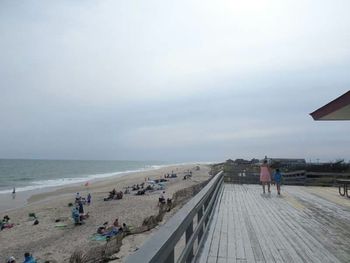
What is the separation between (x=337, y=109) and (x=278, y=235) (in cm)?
465

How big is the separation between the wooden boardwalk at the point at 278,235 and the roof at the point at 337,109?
2851 mm

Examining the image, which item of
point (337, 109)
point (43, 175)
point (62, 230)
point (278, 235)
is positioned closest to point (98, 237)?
point (62, 230)

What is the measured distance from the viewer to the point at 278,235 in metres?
6.83

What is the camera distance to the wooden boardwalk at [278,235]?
5348 mm

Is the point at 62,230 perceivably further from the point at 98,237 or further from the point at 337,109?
the point at 337,109

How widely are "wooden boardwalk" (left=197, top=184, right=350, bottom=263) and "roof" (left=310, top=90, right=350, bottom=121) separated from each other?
2851 millimetres

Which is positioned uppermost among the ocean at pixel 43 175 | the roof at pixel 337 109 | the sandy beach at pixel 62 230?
the roof at pixel 337 109

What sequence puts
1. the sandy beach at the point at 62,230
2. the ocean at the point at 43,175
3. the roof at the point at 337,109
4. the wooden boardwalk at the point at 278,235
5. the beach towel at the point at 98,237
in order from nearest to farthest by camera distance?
the wooden boardwalk at the point at 278,235
the roof at the point at 337,109
the sandy beach at the point at 62,230
the beach towel at the point at 98,237
the ocean at the point at 43,175

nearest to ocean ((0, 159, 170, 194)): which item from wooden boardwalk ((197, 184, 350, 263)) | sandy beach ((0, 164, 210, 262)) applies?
sandy beach ((0, 164, 210, 262))

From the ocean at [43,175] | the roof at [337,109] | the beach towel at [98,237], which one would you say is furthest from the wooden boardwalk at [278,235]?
the ocean at [43,175]

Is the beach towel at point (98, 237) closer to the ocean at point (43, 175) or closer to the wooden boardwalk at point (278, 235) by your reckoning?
the wooden boardwalk at point (278, 235)

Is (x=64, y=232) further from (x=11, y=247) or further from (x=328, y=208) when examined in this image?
(x=328, y=208)

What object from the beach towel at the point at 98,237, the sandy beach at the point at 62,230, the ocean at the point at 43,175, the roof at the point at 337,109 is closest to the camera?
the roof at the point at 337,109

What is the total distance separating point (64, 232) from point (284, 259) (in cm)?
1297
